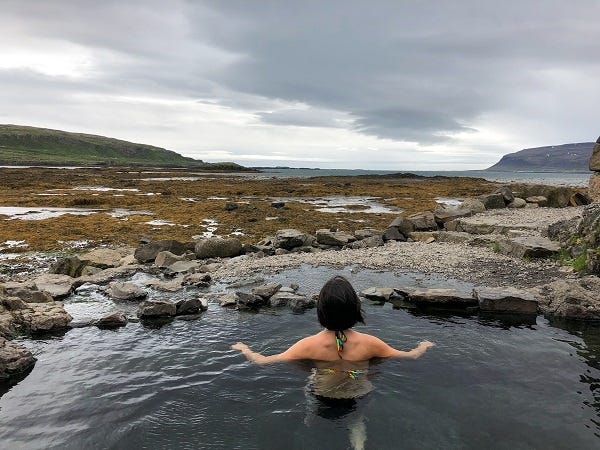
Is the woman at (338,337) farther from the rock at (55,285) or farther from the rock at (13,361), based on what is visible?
the rock at (55,285)

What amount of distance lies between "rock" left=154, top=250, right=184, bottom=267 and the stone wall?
2663 centimetres

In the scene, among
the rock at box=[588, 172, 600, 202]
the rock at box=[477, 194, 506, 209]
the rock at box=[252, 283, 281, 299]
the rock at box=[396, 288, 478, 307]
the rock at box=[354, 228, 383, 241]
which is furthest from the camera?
the rock at box=[477, 194, 506, 209]

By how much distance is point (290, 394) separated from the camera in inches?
341

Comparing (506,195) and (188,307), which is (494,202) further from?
(188,307)

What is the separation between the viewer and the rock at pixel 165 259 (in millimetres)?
23312

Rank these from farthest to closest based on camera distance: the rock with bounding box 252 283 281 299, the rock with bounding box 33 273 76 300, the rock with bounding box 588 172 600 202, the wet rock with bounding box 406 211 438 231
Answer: the wet rock with bounding box 406 211 438 231 < the rock with bounding box 588 172 600 202 < the rock with bounding box 33 273 76 300 < the rock with bounding box 252 283 281 299

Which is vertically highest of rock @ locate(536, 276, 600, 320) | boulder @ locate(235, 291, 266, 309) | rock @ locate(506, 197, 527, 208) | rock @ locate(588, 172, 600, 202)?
rock @ locate(588, 172, 600, 202)

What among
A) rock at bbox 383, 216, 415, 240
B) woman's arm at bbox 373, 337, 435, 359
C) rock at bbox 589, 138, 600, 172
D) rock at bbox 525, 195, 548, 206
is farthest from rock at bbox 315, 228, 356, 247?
rock at bbox 525, 195, 548, 206

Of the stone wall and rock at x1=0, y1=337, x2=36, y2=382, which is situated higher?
the stone wall

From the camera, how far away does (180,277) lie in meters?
20.7

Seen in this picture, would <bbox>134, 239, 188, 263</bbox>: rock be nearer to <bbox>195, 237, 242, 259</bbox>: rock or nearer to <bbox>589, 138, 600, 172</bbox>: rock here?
<bbox>195, 237, 242, 259</bbox>: rock

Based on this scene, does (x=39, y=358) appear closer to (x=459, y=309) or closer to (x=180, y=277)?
(x=180, y=277)

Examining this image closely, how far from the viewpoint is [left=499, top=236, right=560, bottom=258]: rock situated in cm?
2078

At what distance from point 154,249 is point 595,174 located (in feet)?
102
